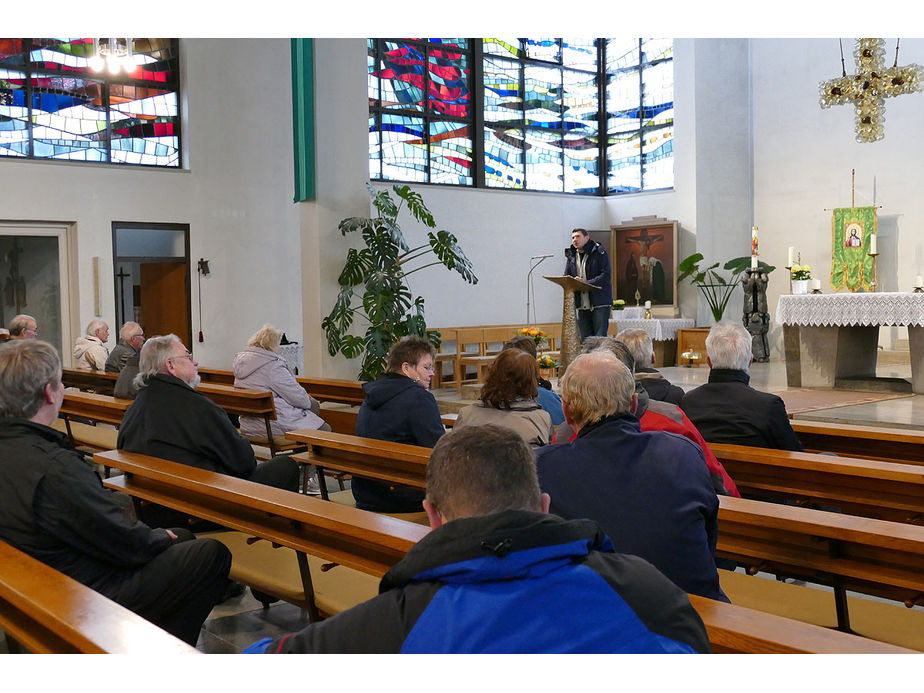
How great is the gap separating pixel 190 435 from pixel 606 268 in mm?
5474

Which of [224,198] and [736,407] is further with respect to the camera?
[224,198]

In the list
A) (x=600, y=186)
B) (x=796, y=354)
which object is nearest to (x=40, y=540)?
(x=796, y=354)

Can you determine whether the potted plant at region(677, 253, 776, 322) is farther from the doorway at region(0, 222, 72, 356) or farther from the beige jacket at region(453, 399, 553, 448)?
the beige jacket at region(453, 399, 553, 448)

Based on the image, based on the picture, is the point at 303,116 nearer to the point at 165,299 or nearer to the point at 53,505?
the point at 165,299

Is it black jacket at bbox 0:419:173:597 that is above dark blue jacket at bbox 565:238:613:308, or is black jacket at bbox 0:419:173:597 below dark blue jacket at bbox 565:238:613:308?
below

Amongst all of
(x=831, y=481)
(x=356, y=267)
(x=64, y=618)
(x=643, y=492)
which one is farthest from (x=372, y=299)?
(x=64, y=618)

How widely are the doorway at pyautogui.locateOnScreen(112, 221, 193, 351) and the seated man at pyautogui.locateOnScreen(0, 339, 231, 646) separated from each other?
949 centimetres

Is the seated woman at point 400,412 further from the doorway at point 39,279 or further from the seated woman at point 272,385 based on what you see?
the doorway at point 39,279

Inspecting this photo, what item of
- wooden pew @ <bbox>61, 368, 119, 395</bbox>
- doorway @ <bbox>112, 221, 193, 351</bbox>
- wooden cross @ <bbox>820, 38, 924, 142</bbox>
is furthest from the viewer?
doorway @ <bbox>112, 221, 193, 351</bbox>

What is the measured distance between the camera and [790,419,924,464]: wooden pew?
3.98 meters

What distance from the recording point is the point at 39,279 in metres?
11.8

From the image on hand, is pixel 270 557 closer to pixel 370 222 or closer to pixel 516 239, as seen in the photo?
pixel 370 222

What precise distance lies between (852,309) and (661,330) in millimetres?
4814


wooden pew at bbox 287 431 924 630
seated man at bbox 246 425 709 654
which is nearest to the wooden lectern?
wooden pew at bbox 287 431 924 630
